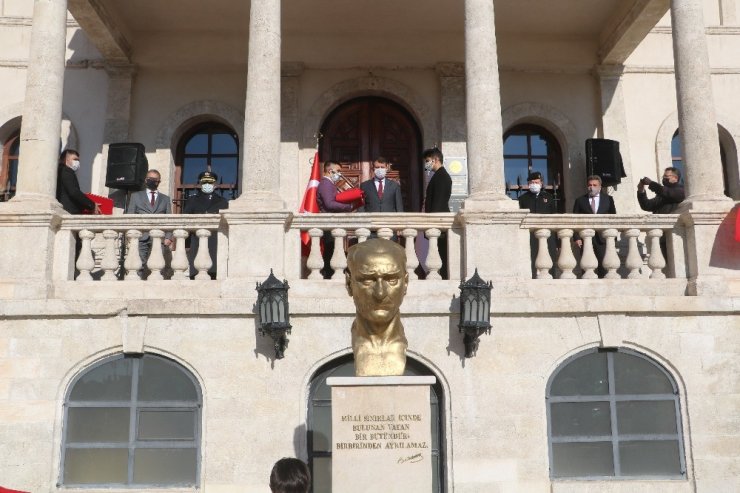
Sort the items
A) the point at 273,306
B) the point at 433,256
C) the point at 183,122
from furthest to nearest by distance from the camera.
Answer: the point at 183,122, the point at 433,256, the point at 273,306

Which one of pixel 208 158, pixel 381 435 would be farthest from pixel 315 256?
pixel 208 158

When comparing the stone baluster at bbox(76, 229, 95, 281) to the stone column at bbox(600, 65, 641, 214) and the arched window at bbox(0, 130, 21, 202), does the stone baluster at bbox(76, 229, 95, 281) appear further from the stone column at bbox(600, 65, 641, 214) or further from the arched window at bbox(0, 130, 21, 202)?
the stone column at bbox(600, 65, 641, 214)

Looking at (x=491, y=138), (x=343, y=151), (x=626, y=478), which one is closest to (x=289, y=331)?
(x=491, y=138)

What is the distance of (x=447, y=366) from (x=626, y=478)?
2.58 m

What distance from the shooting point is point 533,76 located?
1592cm

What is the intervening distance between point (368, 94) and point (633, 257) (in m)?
6.16

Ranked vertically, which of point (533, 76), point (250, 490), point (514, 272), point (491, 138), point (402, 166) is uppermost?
point (533, 76)

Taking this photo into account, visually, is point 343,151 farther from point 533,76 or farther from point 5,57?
point 5,57

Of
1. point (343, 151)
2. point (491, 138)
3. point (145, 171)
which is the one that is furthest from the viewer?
point (343, 151)

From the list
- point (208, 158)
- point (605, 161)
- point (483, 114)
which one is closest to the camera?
point (483, 114)

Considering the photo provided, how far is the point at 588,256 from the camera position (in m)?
11.5

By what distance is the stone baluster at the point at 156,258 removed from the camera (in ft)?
37.4

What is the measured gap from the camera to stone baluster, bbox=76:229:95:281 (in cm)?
1145

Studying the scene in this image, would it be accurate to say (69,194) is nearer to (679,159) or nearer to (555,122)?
(555,122)
